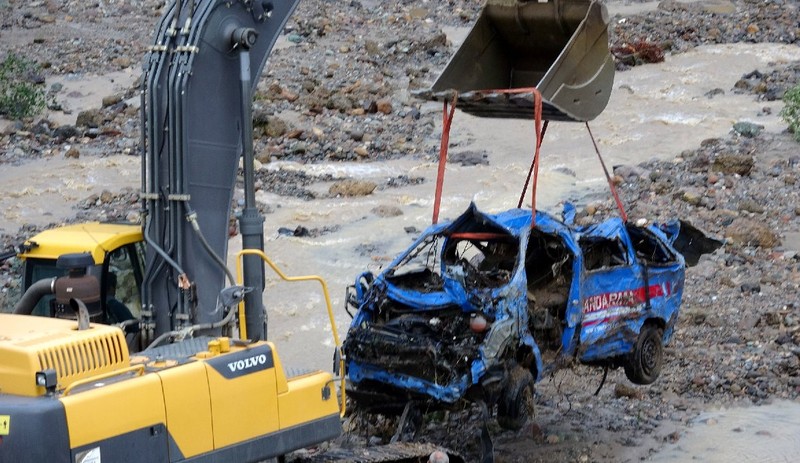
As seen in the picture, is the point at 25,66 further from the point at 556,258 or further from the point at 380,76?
the point at 556,258

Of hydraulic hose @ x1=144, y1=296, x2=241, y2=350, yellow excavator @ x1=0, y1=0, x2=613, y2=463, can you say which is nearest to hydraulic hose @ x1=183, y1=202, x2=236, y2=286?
yellow excavator @ x1=0, y1=0, x2=613, y2=463

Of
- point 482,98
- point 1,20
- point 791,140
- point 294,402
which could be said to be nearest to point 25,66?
point 1,20

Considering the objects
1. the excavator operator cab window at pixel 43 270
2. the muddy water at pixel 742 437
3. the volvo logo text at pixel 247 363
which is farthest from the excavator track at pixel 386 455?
the muddy water at pixel 742 437

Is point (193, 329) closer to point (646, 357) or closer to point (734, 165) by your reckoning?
point (646, 357)

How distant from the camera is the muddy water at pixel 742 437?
33.2 ft

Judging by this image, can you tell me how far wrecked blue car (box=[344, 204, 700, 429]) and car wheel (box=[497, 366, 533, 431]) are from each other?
10mm

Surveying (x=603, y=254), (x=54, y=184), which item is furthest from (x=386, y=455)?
(x=54, y=184)

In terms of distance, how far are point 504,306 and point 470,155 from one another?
13.8m

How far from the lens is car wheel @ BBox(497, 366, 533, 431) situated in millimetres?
9352

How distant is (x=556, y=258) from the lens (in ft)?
34.4

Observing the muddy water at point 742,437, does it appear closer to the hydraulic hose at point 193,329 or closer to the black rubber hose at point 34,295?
the hydraulic hose at point 193,329

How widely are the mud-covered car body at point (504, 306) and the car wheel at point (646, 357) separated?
0.03m

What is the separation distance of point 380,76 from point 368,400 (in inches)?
816

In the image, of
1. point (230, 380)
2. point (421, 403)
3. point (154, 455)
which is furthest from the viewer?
point (421, 403)
